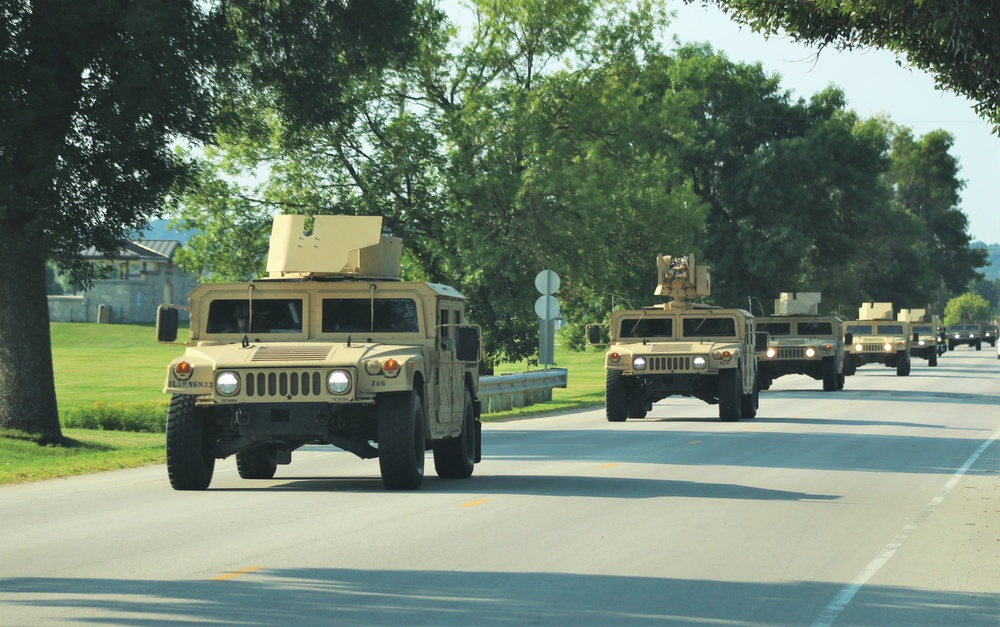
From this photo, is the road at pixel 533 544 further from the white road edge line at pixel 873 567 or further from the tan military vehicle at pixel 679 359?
the tan military vehicle at pixel 679 359

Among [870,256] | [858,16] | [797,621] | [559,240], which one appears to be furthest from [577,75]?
[870,256]

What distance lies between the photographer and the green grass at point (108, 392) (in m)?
19.0

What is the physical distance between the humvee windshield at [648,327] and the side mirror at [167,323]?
1420cm

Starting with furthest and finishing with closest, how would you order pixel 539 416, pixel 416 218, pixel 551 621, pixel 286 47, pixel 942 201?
pixel 942 201, pixel 416 218, pixel 539 416, pixel 286 47, pixel 551 621

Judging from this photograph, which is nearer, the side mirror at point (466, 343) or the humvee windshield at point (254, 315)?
the side mirror at point (466, 343)

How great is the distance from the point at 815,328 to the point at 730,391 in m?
15.0

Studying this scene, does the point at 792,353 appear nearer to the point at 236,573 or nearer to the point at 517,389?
the point at 517,389

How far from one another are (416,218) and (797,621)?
93.7 ft

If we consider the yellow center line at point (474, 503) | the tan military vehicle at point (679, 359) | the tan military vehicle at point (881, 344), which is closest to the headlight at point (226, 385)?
the yellow center line at point (474, 503)

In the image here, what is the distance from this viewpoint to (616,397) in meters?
27.5

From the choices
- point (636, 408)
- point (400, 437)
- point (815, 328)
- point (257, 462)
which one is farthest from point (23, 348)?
point (815, 328)

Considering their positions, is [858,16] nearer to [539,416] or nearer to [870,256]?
[539,416]

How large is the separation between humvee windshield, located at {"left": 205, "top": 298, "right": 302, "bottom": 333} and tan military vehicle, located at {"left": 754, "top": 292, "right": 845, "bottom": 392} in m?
26.5

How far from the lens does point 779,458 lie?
19078 mm
